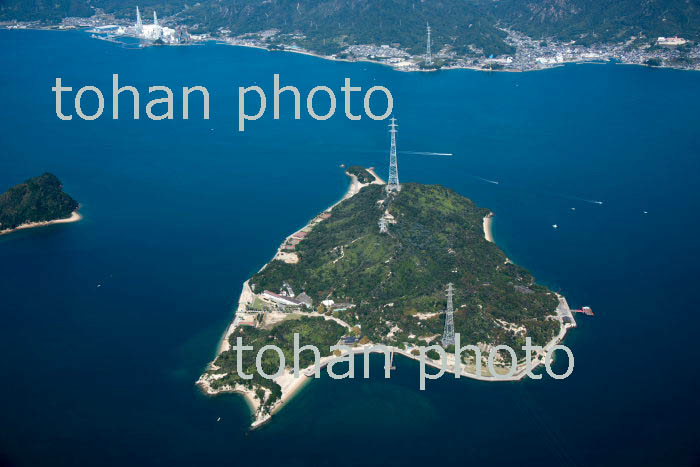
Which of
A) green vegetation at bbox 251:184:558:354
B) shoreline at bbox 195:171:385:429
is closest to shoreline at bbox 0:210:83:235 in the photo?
green vegetation at bbox 251:184:558:354

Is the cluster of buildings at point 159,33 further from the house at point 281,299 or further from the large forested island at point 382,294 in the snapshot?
the house at point 281,299

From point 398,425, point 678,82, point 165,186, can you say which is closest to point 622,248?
point 398,425

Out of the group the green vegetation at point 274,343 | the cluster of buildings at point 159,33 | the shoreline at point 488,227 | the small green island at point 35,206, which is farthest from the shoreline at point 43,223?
the cluster of buildings at point 159,33

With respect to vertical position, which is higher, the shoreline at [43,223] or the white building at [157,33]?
the white building at [157,33]

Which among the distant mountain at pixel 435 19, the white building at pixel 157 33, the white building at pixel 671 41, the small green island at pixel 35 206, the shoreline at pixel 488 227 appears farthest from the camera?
the white building at pixel 157 33

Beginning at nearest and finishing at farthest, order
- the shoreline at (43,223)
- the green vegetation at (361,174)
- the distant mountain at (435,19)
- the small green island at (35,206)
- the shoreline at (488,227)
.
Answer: the shoreline at (488,227) → the shoreline at (43,223) → the small green island at (35,206) → the green vegetation at (361,174) → the distant mountain at (435,19)

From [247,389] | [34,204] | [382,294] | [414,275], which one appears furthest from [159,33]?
[247,389]
